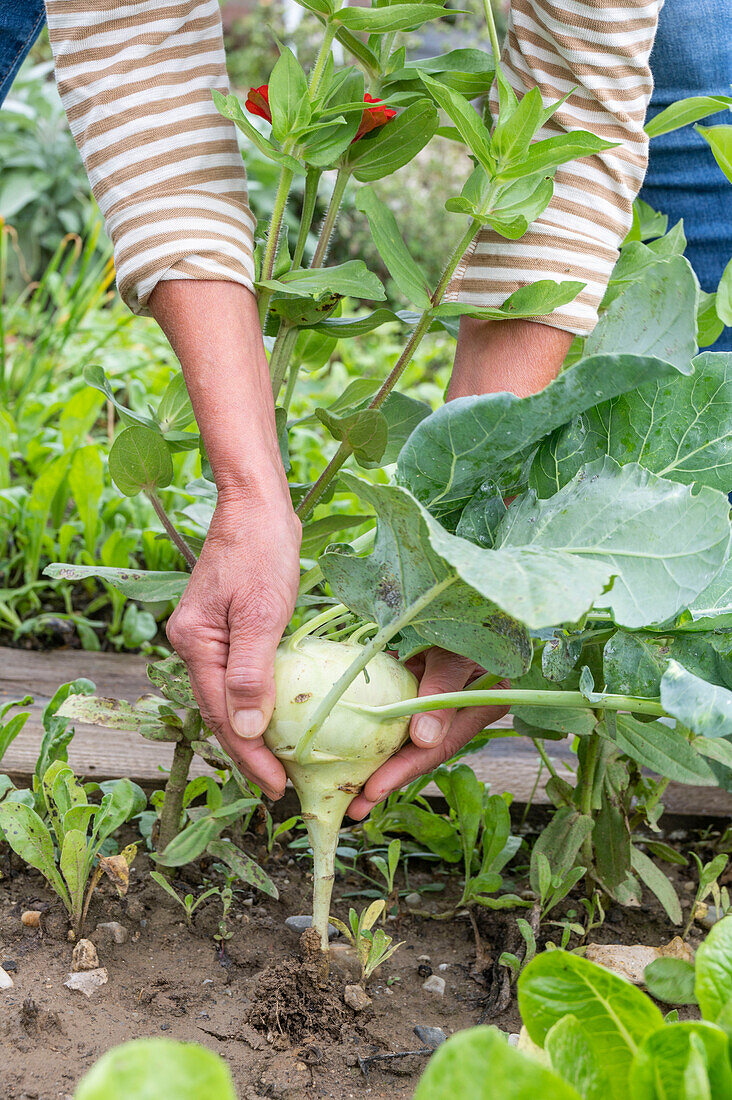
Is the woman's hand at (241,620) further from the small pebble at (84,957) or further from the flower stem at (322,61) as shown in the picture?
the flower stem at (322,61)

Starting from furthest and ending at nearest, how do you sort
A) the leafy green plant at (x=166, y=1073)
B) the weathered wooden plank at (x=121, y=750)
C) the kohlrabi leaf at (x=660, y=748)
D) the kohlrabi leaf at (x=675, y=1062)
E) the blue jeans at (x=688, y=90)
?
1. the blue jeans at (x=688, y=90)
2. the weathered wooden plank at (x=121, y=750)
3. the kohlrabi leaf at (x=660, y=748)
4. the kohlrabi leaf at (x=675, y=1062)
5. the leafy green plant at (x=166, y=1073)

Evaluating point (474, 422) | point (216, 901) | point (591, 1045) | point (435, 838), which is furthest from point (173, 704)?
point (591, 1045)

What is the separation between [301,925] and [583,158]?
982 mm

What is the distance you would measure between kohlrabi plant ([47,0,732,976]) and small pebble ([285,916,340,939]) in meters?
0.14

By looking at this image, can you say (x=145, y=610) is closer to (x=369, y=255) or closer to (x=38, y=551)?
(x=38, y=551)

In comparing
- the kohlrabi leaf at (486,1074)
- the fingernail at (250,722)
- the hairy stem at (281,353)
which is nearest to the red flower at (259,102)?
the hairy stem at (281,353)

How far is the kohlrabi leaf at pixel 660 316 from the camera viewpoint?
3.00ft

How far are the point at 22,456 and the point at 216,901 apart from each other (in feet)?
4.84

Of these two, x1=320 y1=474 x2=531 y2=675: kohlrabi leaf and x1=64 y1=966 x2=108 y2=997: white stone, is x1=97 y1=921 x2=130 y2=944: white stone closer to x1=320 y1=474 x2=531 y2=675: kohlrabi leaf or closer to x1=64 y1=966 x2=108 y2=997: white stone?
x1=64 y1=966 x2=108 y2=997: white stone

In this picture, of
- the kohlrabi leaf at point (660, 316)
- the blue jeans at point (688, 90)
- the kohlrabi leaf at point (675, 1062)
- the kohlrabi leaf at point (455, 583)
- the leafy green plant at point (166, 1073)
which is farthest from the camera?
the blue jeans at point (688, 90)

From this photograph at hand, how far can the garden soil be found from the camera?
3.04 ft

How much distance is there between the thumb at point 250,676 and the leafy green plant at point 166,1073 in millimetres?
533

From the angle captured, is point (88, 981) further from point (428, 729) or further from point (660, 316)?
point (660, 316)

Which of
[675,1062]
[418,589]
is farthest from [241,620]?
[675,1062]
